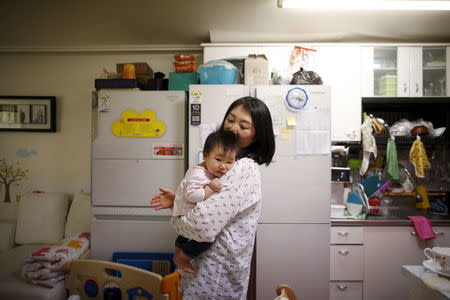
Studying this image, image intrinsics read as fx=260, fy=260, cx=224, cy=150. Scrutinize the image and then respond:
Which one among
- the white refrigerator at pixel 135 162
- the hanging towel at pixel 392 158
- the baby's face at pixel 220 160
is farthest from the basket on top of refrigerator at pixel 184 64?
the hanging towel at pixel 392 158

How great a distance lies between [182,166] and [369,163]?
6.48ft

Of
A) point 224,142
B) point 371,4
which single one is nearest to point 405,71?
point 371,4

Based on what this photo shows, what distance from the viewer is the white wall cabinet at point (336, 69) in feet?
8.28

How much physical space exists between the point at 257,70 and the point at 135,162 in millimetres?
1294

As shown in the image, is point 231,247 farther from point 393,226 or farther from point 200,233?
point 393,226

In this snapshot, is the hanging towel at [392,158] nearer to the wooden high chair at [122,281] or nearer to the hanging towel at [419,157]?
the hanging towel at [419,157]

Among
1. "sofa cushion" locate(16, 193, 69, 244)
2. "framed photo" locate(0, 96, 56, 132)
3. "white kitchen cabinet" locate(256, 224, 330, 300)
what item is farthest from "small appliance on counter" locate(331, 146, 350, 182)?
"framed photo" locate(0, 96, 56, 132)

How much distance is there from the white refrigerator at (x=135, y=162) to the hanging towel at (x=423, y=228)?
6.73ft

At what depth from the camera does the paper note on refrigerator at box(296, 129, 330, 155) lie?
209cm

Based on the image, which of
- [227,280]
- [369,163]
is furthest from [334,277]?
[227,280]

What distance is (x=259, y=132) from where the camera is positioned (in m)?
0.99

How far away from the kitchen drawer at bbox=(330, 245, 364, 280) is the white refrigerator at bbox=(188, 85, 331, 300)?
194 millimetres

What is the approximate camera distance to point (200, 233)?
30.7 inches

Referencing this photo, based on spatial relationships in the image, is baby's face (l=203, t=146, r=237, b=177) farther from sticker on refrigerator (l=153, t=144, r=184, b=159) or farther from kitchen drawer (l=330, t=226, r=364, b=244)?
kitchen drawer (l=330, t=226, r=364, b=244)
